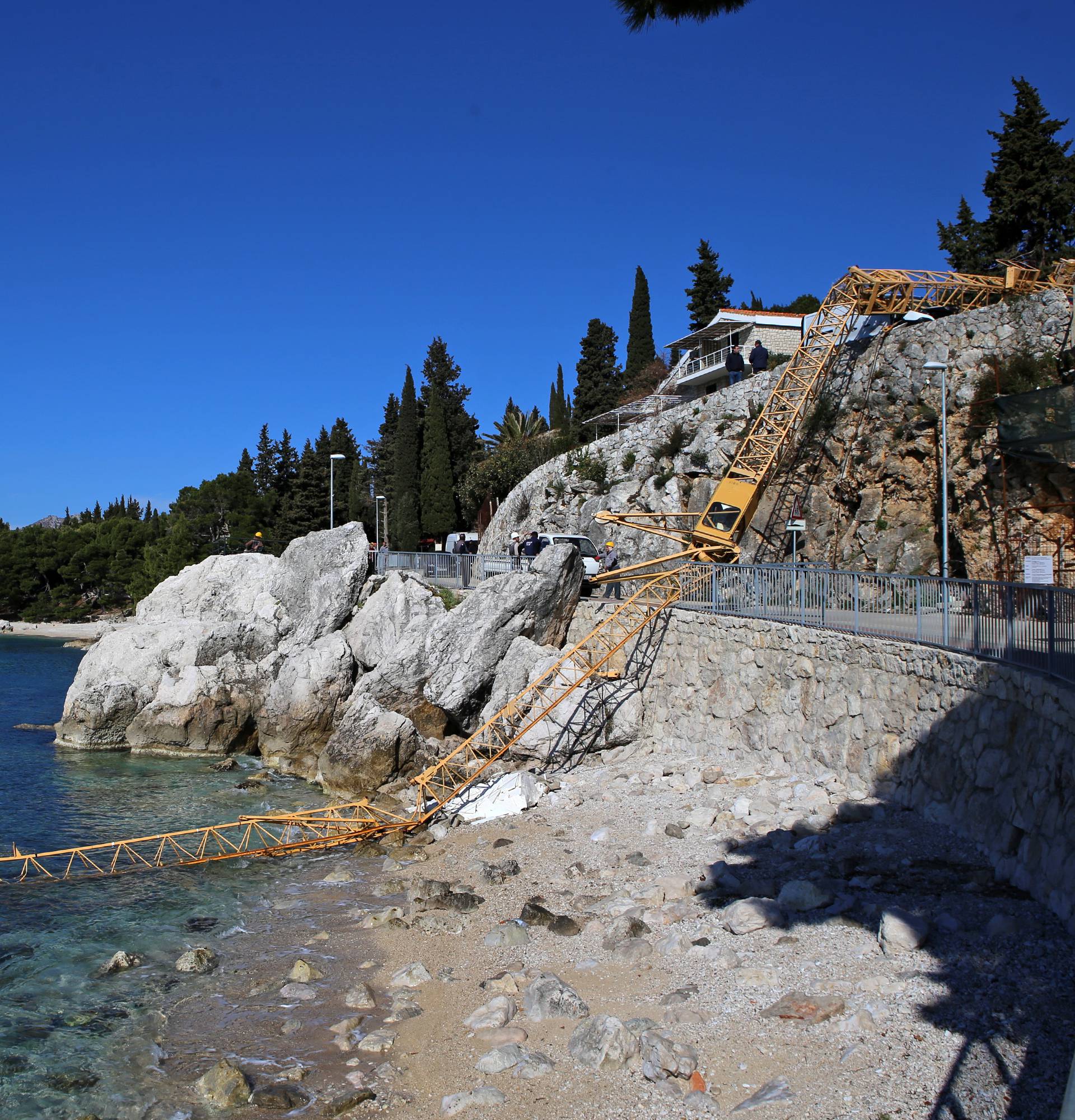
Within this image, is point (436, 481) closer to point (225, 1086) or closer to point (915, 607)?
point (915, 607)

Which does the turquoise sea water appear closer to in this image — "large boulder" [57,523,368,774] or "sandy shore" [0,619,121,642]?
"large boulder" [57,523,368,774]

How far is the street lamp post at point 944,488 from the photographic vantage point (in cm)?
1295

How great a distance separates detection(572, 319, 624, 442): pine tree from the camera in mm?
58312

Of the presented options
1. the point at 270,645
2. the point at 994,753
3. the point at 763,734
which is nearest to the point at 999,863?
the point at 994,753

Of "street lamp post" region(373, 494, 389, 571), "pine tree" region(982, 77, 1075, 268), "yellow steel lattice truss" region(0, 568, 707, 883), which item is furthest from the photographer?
"street lamp post" region(373, 494, 389, 571)

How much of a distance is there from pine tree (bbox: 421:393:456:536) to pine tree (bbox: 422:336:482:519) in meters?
0.89

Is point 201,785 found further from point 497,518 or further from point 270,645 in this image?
point 497,518

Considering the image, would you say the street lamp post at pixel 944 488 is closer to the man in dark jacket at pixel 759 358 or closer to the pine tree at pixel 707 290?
the man in dark jacket at pixel 759 358

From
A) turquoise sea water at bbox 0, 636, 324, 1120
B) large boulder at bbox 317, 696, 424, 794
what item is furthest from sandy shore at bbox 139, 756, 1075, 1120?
large boulder at bbox 317, 696, 424, 794

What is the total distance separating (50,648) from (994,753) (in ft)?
199

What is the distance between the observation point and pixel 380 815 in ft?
58.1

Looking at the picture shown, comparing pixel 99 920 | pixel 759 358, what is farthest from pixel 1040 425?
pixel 99 920

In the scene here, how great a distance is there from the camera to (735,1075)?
766 cm

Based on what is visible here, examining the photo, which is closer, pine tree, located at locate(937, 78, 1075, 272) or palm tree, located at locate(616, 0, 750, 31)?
palm tree, located at locate(616, 0, 750, 31)
